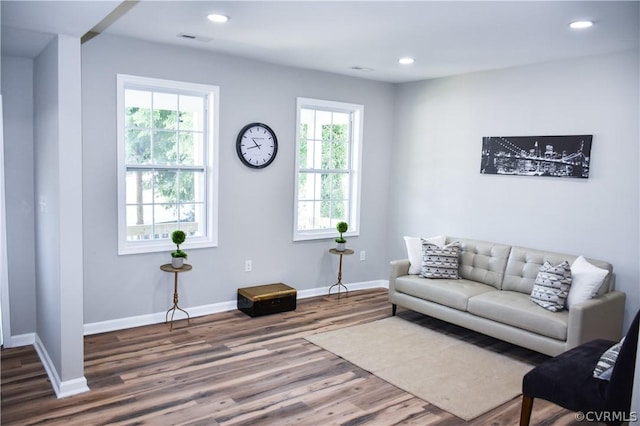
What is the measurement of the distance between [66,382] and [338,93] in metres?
3.97

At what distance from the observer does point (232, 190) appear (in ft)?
16.7

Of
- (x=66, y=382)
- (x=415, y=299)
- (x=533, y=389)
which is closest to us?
(x=533, y=389)

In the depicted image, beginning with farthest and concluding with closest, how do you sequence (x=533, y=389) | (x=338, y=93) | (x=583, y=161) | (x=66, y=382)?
(x=338, y=93)
(x=583, y=161)
(x=66, y=382)
(x=533, y=389)

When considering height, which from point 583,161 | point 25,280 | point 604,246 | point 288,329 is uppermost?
point 583,161

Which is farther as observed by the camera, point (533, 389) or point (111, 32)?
point (111, 32)

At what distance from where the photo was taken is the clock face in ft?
16.7

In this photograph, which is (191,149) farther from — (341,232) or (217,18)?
(341,232)

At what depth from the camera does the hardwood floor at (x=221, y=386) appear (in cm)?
307

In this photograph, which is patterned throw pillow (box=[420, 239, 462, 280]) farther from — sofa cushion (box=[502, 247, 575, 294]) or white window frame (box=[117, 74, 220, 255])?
white window frame (box=[117, 74, 220, 255])

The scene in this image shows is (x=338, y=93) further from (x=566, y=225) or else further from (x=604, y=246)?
(x=604, y=246)

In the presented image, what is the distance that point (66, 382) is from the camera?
3283mm

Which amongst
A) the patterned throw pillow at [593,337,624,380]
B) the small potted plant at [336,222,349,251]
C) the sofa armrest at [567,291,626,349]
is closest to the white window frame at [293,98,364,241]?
the small potted plant at [336,222,349,251]

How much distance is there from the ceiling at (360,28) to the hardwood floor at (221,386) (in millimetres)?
2275

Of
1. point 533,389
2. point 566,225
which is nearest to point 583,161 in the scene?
point 566,225
